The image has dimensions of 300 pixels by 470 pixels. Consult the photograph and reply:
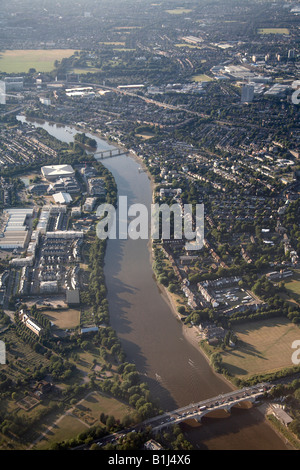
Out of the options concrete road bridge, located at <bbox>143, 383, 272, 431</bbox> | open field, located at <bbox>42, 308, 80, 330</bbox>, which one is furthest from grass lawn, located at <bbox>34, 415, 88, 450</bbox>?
open field, located at <bbox>42, 308, 80, 330</bbox>

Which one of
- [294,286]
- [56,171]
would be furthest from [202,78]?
[294,286]

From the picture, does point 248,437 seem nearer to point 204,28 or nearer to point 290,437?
point 290,437

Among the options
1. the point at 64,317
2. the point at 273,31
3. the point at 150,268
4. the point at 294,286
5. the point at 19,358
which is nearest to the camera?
the point at 19,358

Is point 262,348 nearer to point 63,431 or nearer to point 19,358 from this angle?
point 63,431

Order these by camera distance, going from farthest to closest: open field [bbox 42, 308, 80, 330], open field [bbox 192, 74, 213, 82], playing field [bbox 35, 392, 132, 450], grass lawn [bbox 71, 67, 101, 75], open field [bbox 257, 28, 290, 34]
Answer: open field [bbox 257, 28, 290, 34] → grass lawn [bbox 71, 67, 101, 75] → open field [bbox 192, 74, 213, 82] → open field [bbox 42, 308, 80, 330] → playing field [bbox 35, 392, 132, 450]

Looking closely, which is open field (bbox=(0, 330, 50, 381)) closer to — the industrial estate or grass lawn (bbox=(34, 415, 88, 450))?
the industrial estate

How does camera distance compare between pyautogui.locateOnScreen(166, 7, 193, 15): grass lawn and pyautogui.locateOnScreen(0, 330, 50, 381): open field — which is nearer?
pyautogui.locateOnScreen(0, 330, 50, 381): open field

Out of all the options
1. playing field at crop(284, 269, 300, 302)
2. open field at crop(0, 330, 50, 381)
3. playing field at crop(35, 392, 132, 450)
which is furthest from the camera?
playing field at crop(284, 269, 300, 302)
